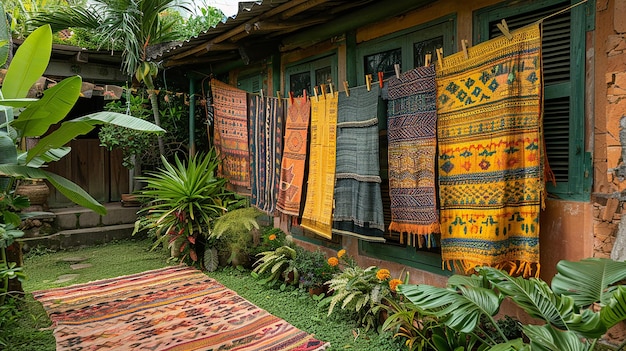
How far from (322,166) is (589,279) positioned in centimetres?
278

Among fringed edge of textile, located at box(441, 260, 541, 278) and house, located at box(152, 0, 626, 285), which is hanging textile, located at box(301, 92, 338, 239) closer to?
house, located at box(152, 0, 626, 285)

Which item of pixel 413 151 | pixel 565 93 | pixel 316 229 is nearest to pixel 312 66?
pixel 316 229

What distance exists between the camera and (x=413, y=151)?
11.7 feet

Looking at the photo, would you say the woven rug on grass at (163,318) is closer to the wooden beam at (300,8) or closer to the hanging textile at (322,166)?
the hanging textile at (322,166)

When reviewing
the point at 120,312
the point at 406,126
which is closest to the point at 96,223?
the point at 120,312

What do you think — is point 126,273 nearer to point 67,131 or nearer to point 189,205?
point 189,205

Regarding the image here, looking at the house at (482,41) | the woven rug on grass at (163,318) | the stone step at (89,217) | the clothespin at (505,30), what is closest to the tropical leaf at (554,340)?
the house at (482,41)

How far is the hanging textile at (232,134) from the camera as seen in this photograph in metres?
5.89

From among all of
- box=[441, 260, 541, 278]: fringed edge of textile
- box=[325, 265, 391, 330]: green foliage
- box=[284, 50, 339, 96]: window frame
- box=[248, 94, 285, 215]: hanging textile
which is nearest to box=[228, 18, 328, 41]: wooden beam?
box=[284, 50, 339, 96]: window frame

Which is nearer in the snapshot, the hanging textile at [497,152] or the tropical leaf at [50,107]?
the tropical leaf at [50,107]

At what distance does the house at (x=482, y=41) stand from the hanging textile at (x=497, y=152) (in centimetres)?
22

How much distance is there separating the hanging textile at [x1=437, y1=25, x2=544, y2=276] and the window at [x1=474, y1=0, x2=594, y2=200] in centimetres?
21

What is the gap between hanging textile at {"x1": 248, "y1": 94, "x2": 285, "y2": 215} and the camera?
5.20m

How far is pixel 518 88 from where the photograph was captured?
290 cm
